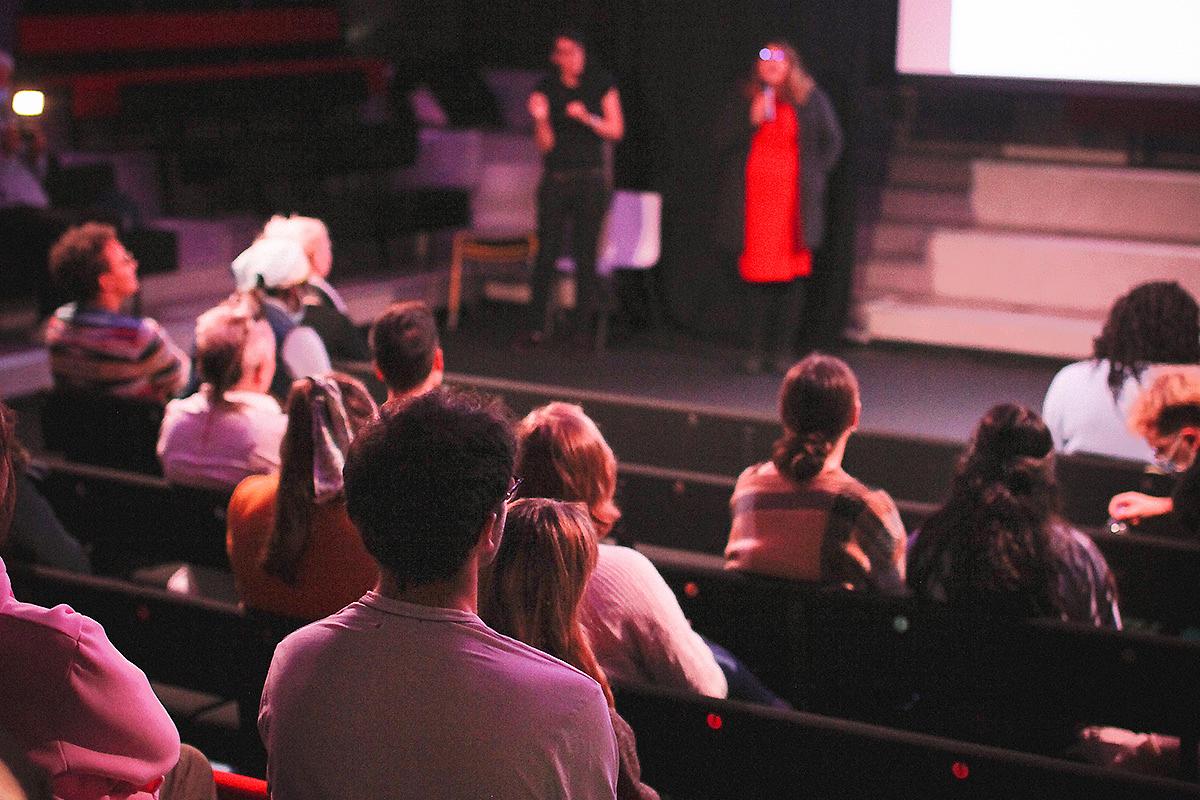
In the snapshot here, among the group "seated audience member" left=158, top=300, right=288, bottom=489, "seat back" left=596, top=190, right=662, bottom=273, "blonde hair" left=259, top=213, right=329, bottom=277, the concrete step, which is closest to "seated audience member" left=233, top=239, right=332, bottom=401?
"blonde hair" left=259, top=213, right=329, bottom=277

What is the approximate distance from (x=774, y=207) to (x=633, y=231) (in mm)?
1029

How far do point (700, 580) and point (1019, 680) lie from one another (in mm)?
643

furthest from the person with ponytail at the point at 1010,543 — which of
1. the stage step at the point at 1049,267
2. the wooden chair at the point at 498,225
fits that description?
the wooden chair at the point at 498,225

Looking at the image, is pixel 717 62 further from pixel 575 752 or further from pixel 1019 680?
pixel 575 752

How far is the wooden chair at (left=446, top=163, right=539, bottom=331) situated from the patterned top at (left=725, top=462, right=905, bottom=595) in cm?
499

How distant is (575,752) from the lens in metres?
1.40

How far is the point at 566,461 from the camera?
2.47m

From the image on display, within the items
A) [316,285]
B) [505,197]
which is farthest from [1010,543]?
[505,197]

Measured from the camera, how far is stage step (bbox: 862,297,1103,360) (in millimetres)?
7020

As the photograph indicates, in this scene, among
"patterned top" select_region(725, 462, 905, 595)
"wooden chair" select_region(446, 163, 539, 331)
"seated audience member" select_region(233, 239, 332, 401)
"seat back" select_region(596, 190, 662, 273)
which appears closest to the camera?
"patterned top" select_region(725, 462, 905, 595)

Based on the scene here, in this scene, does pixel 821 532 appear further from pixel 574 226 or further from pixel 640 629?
pixel 574 226

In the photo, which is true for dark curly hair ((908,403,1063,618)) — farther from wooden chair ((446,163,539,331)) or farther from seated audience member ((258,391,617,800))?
wooden chair ((446,163,539,331))

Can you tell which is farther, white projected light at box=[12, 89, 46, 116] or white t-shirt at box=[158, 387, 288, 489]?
white projected light at box=[12, 89, 46, 116]

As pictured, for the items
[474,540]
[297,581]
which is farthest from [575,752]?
[297,581]
